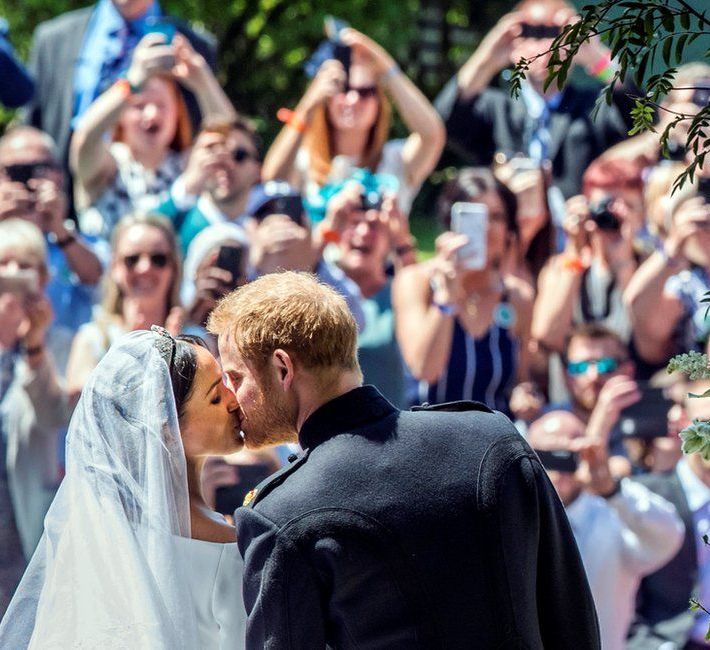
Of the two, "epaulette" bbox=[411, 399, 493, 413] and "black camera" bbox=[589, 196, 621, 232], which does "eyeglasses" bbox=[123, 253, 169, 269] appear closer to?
"black camera" bbox=[589, 196, 621, 232]

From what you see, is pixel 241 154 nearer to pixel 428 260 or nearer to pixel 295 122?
pixel 295 122

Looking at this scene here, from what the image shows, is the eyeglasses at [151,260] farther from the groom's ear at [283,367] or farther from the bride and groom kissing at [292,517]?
the groom's ear at [283,367]

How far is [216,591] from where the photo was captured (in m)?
2.38

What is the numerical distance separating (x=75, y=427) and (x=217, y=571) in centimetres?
39

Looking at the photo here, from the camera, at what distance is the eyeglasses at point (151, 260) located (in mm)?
5051

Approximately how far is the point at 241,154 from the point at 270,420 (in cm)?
342

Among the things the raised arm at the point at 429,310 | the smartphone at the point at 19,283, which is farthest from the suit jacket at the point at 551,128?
the smartphone at the point at 19,283

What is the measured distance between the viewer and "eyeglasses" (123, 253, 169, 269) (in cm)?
505

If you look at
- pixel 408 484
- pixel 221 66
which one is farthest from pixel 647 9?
pixel 221 66

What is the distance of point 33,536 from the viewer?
16.6 feet

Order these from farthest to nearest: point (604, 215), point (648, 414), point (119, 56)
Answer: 1. point (119, 56)
2. point (604, 215)
3. point (648, 414)

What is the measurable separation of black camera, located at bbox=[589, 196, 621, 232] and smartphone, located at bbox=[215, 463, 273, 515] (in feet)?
5.49

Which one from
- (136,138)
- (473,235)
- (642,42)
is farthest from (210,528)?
(136,138)

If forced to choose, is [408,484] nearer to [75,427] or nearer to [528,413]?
[75,427]
